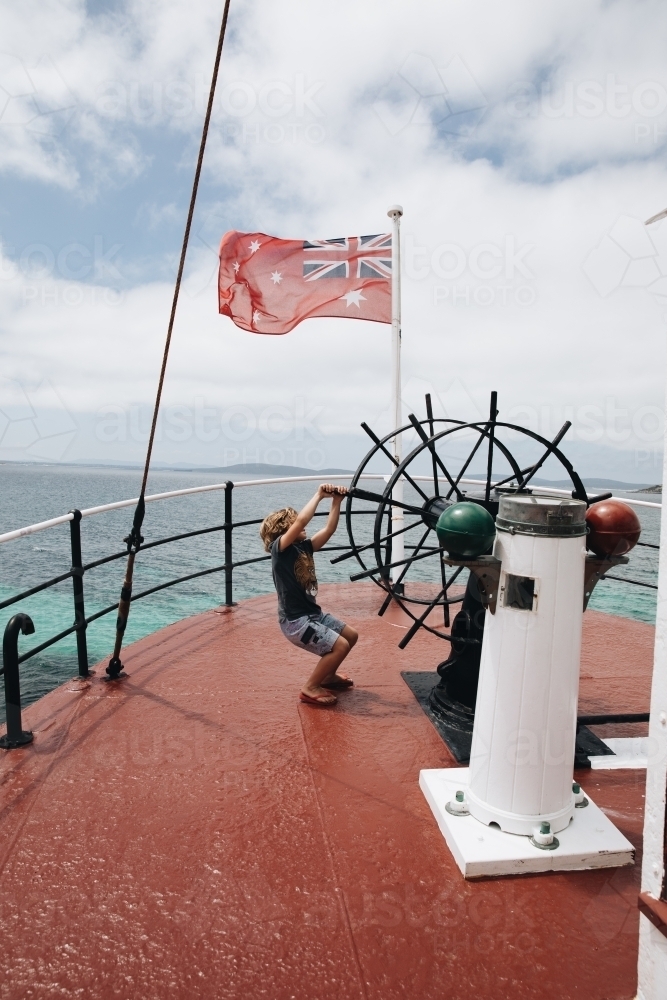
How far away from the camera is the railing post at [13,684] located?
97.9 inches

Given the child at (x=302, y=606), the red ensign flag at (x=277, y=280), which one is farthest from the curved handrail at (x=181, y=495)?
the red ensign flag at (x=277, y=280)

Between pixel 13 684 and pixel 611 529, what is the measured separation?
241cm

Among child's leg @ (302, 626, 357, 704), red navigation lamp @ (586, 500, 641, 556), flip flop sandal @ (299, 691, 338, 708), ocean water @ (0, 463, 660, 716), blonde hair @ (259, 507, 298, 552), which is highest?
red navigation lamp @ (586, 500, 641, 556)

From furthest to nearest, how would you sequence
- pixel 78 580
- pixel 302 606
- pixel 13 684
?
pixel 78 580 → pixel 302 606 → pixel 13 684

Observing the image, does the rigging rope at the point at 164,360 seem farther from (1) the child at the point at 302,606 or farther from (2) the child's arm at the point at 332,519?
(2) the child's arm at the point at 332,519

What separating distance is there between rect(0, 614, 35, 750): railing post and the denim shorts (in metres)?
1.17

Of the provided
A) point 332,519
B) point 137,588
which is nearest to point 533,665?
point 332,519

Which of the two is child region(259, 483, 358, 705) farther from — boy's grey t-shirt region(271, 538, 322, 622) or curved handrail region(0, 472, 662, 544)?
curved handrail region(0, 472, 662, 544)

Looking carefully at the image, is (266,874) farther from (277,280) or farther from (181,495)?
(277,280)

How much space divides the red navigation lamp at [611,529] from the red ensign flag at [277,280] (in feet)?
14.5

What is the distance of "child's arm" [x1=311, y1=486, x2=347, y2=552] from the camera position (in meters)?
2.79

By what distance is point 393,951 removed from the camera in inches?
61.1

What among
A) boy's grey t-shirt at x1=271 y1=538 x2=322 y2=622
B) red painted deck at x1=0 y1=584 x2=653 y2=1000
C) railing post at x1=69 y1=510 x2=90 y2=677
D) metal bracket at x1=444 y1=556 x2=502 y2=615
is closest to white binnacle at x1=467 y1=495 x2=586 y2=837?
metal bracket at x1=444 y1=556 x2=502 y2=615

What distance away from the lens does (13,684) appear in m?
2.54
